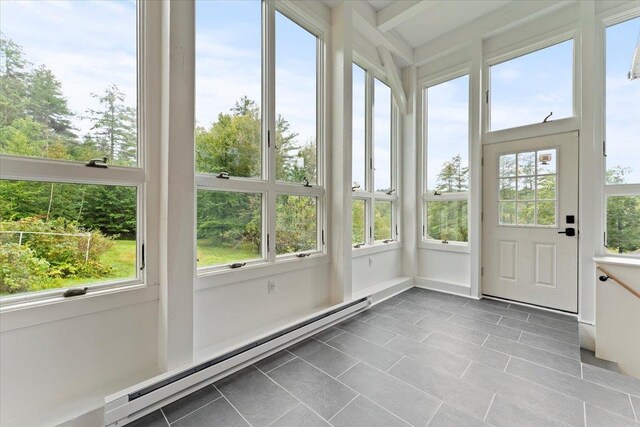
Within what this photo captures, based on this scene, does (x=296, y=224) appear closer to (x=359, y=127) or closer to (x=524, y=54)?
(x=359, y=127)

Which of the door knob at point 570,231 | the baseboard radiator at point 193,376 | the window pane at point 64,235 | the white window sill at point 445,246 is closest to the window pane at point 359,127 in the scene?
the white window sill at point 445,246

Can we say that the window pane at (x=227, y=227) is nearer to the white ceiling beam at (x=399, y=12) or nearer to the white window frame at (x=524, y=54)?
the white ceiling beam at (x=399, y=12)

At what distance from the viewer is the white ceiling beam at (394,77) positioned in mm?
3967

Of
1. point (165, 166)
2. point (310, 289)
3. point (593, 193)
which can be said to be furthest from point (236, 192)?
point (593, 193)

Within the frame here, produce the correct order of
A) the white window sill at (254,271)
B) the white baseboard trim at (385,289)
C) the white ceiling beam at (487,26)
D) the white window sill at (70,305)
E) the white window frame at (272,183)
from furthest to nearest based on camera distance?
the white baseboard trim at (385,289) → the white ceiling beam at (487,26) → the white window frame at (272,183) → the white window sill at (254,271) → the white window sill at (70,305)

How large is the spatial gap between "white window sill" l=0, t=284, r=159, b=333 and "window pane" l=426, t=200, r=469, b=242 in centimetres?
375

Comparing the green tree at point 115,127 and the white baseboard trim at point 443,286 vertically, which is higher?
the green tree at point 115,127

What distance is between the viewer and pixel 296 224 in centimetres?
296

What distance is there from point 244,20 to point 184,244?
6.76 feet

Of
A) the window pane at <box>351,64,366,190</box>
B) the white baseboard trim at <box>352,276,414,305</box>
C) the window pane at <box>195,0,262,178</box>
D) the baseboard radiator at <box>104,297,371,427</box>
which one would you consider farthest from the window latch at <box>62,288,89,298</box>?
the window pane at <box>351,64,366,190</box>

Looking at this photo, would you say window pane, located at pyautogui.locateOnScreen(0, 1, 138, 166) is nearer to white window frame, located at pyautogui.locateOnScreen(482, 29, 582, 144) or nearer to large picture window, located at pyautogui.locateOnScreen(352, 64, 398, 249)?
large picture window, located at pyautogui.locateOnScreen(352, 64, 398, 249)

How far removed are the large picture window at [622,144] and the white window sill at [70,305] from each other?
14.2 ft

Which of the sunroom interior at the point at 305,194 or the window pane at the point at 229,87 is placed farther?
the window pane at the point at 229,87

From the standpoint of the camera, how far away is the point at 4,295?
4.73 ft
